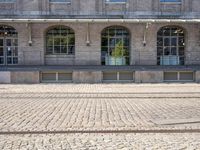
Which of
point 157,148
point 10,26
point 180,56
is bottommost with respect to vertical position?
point 157,148

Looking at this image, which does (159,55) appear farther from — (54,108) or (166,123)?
(166,123)

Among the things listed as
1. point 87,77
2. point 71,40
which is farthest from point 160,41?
point 87,77

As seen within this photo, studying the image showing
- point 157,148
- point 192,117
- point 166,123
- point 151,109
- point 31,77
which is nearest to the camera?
point 157,148

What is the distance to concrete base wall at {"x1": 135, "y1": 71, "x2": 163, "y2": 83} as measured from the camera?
27.3 meters

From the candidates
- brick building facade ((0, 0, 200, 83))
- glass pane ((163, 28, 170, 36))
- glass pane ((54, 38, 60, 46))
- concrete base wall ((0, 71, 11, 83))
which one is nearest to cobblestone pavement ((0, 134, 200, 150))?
concrete base wall ((0, 71, 11, 83))

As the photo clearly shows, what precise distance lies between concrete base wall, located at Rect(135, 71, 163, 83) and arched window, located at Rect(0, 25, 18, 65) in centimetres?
1253

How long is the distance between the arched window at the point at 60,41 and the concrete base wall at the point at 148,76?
8889 millimetres

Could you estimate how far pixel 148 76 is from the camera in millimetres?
27266

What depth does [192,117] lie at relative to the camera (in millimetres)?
10500

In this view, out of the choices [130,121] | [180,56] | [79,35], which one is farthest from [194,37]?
[130,121]

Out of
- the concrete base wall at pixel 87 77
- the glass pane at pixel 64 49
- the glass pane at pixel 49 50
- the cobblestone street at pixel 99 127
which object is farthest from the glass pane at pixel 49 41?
the cobblestone street at pixel 99 127

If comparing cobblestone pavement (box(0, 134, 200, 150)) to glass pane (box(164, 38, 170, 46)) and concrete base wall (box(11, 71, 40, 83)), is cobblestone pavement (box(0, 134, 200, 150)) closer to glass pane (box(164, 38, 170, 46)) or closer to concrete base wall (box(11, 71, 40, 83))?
concrete base wall (box(11, 71, 40, 83))

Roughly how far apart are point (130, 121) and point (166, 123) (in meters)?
0.98

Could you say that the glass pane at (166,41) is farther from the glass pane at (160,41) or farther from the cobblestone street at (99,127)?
the cobblestone street at (99,127)
